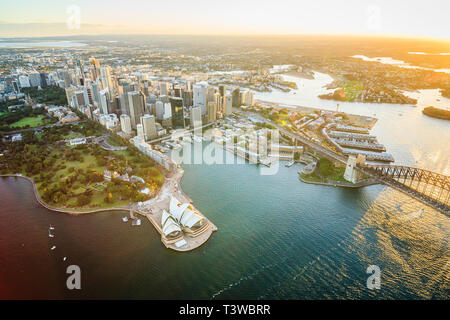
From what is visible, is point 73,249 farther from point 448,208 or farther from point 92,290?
point 448,208

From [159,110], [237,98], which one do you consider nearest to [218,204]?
[159,110]

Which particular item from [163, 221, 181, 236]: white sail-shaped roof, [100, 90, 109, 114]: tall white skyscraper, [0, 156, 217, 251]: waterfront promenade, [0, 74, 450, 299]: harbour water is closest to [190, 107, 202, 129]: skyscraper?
[100, 90, 109, 114]: tall white skyscraper

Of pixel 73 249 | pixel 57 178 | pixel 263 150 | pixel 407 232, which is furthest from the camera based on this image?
pixel 263 150

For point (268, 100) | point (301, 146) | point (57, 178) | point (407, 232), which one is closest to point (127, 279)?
point (57, 178)

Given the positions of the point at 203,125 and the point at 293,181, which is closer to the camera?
the point at 293,181

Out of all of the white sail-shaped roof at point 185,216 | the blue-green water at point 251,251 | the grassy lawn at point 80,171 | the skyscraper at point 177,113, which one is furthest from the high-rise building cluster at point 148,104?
the white sail-shaped roof at point 185,216
